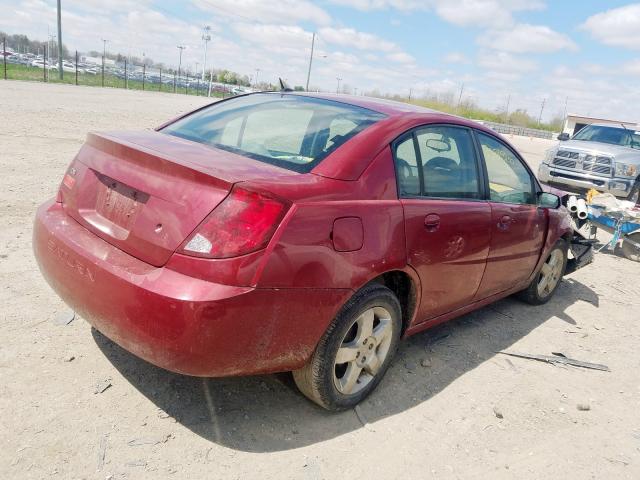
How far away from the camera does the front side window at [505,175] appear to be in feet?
12.6

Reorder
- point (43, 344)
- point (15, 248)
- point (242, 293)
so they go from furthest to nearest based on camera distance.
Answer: point (15, 248) → point (43, 344) → point (242, 293)

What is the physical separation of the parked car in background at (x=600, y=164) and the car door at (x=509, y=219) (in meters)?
7.64

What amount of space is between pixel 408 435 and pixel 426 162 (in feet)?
5.20

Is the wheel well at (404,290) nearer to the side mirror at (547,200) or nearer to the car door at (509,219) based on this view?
the car door at (509,219)

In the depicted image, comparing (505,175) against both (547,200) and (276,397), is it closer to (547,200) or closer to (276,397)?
(547,200)

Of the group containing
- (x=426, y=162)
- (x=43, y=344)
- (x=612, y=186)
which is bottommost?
(x=43, y=344)

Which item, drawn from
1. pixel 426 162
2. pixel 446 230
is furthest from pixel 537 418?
pixel 426 162

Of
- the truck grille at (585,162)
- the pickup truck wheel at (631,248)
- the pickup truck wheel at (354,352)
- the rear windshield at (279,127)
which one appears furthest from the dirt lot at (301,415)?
the truck grille at (585,162)

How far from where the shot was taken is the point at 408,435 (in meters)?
2.86

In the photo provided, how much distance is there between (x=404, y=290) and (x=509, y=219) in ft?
4.04

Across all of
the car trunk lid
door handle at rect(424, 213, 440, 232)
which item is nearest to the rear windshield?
the car trunk lid

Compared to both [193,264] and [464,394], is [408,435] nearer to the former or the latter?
[464,394]

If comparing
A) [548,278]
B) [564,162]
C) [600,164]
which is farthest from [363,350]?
[564,162]

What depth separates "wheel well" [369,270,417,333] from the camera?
310 centimetres
